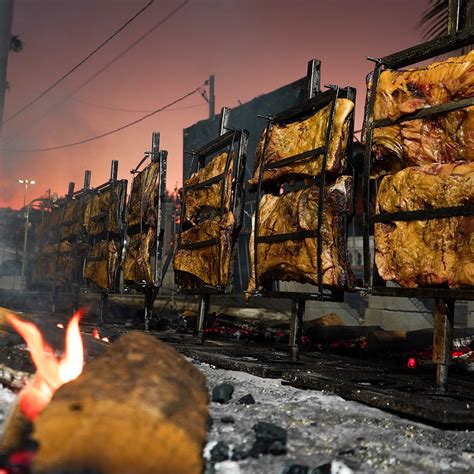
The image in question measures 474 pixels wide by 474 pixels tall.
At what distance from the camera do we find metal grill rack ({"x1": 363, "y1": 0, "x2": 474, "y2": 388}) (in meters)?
4.41

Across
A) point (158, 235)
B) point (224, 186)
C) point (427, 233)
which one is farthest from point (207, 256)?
point (427, 233)

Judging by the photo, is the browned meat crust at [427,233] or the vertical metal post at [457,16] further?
the vertical metal post at [457,16]

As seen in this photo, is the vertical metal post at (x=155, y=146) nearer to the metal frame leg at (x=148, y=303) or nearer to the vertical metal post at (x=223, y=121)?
the vertical metal post at (x=223, y=121)

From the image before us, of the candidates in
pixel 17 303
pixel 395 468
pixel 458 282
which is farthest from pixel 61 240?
pixel 395 468

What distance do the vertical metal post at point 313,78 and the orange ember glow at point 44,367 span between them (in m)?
4.12

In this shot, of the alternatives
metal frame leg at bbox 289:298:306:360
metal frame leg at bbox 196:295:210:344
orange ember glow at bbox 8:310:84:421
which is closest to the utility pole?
metal frame leg at bbox 196:295:210:344

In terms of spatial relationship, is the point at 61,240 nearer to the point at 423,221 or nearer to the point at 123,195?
the point at 123,195

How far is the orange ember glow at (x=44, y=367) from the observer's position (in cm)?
303

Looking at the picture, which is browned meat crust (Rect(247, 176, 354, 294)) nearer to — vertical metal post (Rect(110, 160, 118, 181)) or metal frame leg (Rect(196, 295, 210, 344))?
metal frame leg (Rect(196, 295, 210, 344))

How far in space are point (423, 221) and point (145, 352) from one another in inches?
115

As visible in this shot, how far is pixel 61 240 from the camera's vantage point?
52.1 feet

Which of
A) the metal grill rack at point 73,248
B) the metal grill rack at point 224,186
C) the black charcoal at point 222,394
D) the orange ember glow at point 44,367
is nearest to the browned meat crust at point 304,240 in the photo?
the metal grill rack at point 224,186

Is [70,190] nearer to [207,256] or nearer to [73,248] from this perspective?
[73,248]

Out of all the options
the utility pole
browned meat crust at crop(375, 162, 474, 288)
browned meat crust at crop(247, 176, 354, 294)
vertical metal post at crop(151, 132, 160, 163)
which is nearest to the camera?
browned meat crust at crop(375, 162, 474, 288)
